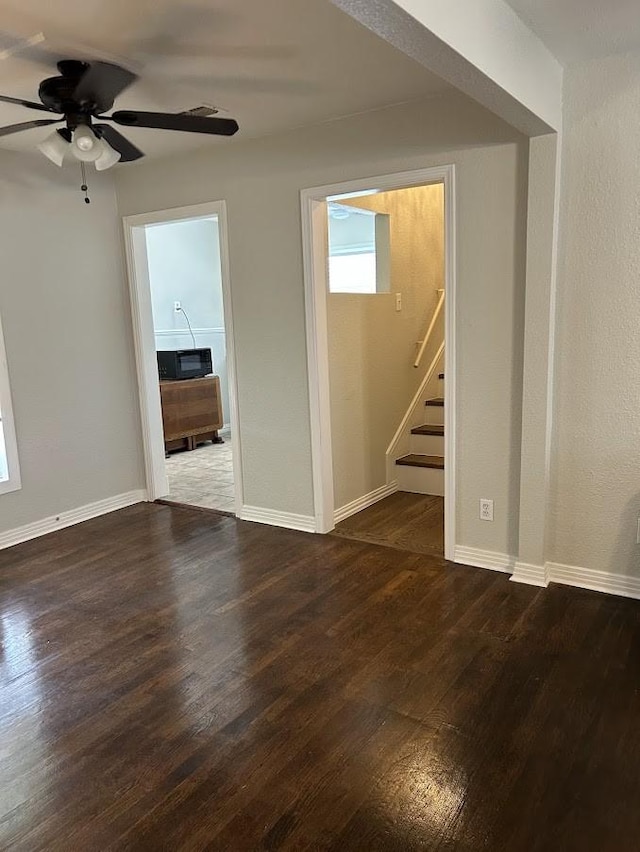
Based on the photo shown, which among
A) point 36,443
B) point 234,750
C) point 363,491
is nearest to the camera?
point 234,750

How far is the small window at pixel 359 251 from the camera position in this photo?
452 cm

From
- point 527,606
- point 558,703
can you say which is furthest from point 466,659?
point 527,606

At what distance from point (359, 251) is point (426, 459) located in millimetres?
1655

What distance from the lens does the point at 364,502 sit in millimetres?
4410

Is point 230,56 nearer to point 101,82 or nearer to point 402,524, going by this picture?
point 101,82

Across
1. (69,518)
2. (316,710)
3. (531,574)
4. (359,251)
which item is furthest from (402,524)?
(69,518)

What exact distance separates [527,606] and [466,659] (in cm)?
56

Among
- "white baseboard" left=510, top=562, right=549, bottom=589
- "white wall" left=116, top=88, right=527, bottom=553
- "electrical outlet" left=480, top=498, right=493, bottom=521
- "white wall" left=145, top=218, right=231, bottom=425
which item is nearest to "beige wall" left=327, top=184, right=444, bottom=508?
"white wall" left=116, top=88, right=527, bottom=553

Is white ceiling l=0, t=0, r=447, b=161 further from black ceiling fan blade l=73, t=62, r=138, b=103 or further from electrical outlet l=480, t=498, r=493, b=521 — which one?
electrical outlet l=480, t=498, r=493, b=521

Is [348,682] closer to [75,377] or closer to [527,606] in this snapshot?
[527,606]

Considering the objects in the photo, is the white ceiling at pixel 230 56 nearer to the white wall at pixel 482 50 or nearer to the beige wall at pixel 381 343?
the white wall at pixel 482 50

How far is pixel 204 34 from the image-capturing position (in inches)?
91.2

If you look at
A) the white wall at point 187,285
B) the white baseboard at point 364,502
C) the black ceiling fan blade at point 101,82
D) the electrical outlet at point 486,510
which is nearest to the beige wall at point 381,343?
the white baseboard at point 364,502

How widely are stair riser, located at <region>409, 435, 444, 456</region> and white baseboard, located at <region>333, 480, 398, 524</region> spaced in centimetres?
33
